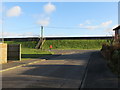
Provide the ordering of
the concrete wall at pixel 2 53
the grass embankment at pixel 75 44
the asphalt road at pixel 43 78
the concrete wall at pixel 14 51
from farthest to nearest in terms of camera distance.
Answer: the grass embankment at pixel 75 44, the concrete wall at pixel 14 51, the concrete wall at pixel 2 53, the asphalt road at pixel 43 78

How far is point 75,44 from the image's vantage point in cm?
8825

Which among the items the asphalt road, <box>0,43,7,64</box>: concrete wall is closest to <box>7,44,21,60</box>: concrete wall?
<box>0,43,7,64</box>: concrete wall

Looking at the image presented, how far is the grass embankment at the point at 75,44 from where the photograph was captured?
84375 mm

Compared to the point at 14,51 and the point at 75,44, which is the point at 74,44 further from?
the point at 14,51

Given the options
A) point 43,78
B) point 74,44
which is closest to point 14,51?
point 43,78

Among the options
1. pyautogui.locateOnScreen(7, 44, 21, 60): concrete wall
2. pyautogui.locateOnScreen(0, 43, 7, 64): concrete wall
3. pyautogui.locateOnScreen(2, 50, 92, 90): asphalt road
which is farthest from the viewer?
pyautogui.locateOnScreen(7, 44, 21, 60): concrete wall

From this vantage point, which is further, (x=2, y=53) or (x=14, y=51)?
(x=14, y=51)

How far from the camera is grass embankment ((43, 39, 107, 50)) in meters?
84.4

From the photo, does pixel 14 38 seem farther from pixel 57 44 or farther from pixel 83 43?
pixel 83 43

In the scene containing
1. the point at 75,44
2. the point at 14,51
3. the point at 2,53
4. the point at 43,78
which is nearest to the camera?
the point at 43,78

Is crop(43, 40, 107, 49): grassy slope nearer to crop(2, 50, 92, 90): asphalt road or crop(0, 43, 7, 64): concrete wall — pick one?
crop(0, 43, 7, 64): concrete wall

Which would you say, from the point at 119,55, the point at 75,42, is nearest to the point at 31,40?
the point at 75,42

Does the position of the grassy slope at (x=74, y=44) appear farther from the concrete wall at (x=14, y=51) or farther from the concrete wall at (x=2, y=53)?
the concrete wall at (x=2, y=53)

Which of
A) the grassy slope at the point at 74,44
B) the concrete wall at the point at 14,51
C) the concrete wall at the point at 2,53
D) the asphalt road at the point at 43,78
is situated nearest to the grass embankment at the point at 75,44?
the grassy slope at the point at 74,44
